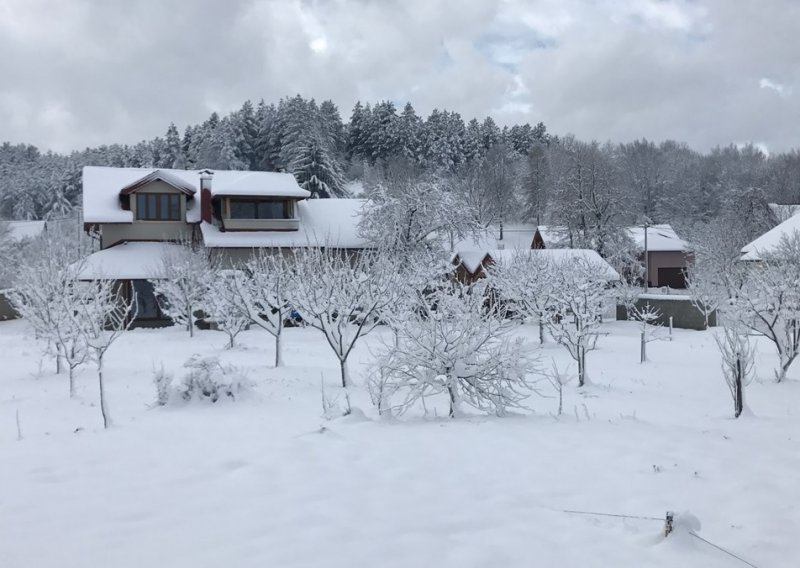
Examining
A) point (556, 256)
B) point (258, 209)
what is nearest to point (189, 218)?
point (258, 209)

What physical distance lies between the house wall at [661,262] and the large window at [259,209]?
33.8m

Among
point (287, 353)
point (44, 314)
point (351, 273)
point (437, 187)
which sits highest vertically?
point (437, 187)

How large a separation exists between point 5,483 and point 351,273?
9231mm

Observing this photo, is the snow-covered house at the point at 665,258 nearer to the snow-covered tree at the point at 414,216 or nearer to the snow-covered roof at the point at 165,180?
the snow-covered tree at the point at 414,216

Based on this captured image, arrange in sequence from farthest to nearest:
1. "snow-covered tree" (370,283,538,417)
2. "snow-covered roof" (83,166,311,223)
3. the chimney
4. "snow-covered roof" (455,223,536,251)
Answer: "snow-covered roof" (455,223,536,251) < the chimney < "snow-covered roof" (83,166,311,223) < "snow-covered tree" (370,283,538,417)

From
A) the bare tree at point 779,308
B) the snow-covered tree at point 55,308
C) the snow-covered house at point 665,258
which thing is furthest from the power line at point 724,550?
the snow-covered house at point 665,258

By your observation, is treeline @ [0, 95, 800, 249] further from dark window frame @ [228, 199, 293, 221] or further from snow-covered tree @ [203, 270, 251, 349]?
snow-covered tree @ [203, 270, 251, 349]

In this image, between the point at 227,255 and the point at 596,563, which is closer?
the point at 596,563

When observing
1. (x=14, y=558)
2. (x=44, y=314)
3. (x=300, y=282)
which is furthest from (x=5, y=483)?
(x=44, y=314)

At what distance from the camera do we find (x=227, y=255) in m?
29.8

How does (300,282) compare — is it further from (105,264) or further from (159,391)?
(105,264)

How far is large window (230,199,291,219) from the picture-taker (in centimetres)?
3091

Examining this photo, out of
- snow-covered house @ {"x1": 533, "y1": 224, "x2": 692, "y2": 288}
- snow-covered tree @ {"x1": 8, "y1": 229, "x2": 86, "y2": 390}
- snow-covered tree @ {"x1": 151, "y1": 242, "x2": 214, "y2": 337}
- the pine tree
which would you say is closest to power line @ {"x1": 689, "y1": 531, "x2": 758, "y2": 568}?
snow-covered tree @ {"x1": 8, "y1": 229, "x2": 86, "y2": 390}

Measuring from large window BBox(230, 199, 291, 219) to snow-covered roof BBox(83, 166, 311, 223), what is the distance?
0.79m
